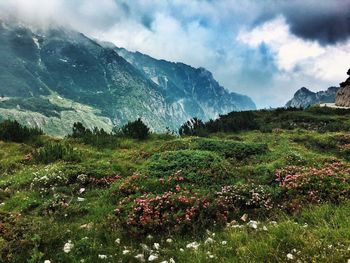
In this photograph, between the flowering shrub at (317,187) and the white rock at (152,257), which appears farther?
the flowering shrub at (317,187)

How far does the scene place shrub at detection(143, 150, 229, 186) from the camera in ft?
46.7

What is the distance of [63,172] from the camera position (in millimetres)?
16453

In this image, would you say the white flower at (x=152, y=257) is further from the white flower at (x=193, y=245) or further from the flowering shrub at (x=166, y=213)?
the flowering shrub at (x=166, y=213)

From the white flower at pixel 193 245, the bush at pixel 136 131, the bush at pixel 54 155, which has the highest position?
the bush at pixel 136 131

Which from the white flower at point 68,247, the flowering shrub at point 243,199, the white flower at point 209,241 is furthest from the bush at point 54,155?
the white flower at point 209,241

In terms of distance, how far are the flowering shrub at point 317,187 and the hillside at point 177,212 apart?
0.03 m

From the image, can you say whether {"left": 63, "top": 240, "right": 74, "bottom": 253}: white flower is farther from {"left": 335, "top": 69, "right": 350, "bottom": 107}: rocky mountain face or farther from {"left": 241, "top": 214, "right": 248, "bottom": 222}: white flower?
{"left": 335, "top": 69, "right": 350, "bottom": 107}: rocky mountain face

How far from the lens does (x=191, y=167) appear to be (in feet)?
49.8

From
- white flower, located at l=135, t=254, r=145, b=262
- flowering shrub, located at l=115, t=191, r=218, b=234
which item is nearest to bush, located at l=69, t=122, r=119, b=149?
flowering shrub, located at l=115, t=191, r=218, b=234

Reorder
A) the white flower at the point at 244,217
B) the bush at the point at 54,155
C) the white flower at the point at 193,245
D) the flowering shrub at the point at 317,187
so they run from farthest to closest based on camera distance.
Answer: the bush at the point at 54,155, the flowering shrub at the point at 317,187, the white flower at the point at 244,217, the white flower at the point at 193,245

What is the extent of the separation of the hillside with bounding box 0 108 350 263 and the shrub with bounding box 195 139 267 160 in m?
1.05

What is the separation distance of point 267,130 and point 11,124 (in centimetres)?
2413

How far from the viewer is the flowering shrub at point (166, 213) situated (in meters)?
10.5

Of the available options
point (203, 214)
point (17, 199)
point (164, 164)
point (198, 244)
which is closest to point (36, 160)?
point (17, 199)
